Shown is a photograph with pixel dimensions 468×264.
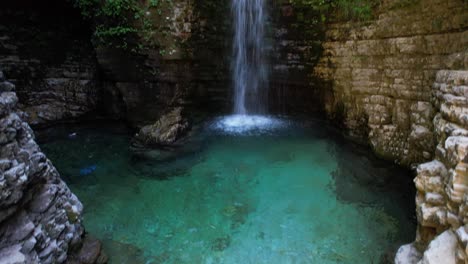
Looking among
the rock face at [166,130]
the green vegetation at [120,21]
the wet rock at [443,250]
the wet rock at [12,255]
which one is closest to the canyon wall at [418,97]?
the wet rock at [443,250]

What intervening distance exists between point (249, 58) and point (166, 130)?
10.4 feet

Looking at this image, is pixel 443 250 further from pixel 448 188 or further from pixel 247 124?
pixel 247 124

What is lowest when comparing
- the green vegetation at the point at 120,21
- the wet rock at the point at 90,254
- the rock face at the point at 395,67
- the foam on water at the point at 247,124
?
the wet rock at the point at 90,254

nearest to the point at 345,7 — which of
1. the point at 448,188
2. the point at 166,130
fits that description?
the point at 166,130

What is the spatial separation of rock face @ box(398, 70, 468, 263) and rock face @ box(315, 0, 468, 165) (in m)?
1.40

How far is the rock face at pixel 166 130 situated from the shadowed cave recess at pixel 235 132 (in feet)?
0.15

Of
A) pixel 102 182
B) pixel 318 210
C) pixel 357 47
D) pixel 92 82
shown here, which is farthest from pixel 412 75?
pixel 92 82

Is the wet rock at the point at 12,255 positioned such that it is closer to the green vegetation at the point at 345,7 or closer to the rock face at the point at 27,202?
the rock face at the point at 27,202

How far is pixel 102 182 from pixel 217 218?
283 centimetres

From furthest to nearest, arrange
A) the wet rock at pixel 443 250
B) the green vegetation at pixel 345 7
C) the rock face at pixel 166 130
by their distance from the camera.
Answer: the rock face at pixel 166 130 → the green vegetation at pixel 345 7 → the wet rock at pixel 443 250

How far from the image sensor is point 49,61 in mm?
9602

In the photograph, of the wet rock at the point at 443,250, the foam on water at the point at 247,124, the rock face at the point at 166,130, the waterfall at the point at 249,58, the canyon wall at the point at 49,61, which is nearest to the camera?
the wet rock at the point at 443,250

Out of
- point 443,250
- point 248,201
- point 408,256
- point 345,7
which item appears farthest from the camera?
point 345,7

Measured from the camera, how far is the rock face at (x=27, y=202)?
2742 mm
